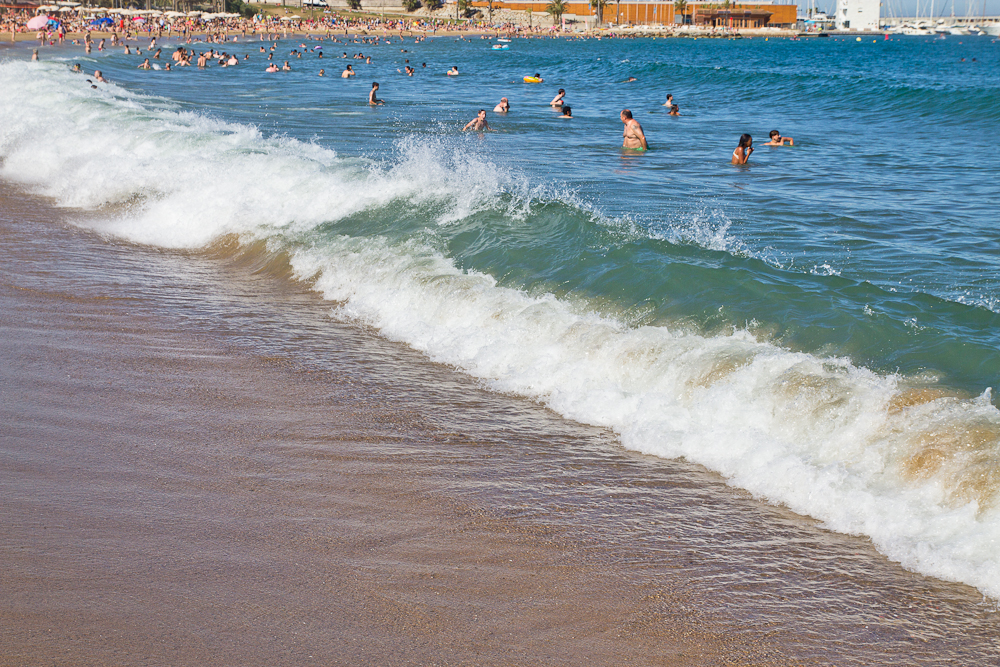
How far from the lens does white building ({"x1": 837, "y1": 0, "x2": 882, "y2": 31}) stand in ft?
538

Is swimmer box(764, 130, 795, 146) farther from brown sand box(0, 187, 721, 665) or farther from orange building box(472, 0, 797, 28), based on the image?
orange building box(472, 0, 797, 28)

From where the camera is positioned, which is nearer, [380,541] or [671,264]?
[380,541]

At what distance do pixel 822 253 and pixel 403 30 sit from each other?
119467 mm

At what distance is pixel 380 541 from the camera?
13.7 ft

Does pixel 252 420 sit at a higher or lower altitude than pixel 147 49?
lower

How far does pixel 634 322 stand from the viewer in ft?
24.0

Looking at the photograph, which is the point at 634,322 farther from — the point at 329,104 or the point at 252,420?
the point at 329,104

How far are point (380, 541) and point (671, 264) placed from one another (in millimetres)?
4946

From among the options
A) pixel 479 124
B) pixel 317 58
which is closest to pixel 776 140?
pixel 479 124

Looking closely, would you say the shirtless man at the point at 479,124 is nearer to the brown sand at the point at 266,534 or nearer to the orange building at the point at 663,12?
the brown sand at the point at 266,534

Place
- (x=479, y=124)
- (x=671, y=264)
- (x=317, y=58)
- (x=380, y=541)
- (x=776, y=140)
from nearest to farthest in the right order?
(x=380, y=541) < (x=671, y=264) < (x=776, y=140) < (x=479, y=124) < (x=317, y=58)

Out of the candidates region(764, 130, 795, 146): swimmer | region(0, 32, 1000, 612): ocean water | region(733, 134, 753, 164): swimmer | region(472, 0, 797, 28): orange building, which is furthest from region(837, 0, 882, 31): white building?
region(733, 134, 753, 164): swimmer

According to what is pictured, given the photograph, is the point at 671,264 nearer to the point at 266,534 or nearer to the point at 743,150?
the point at 266,534

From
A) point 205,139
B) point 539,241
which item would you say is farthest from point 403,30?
point 539,241
